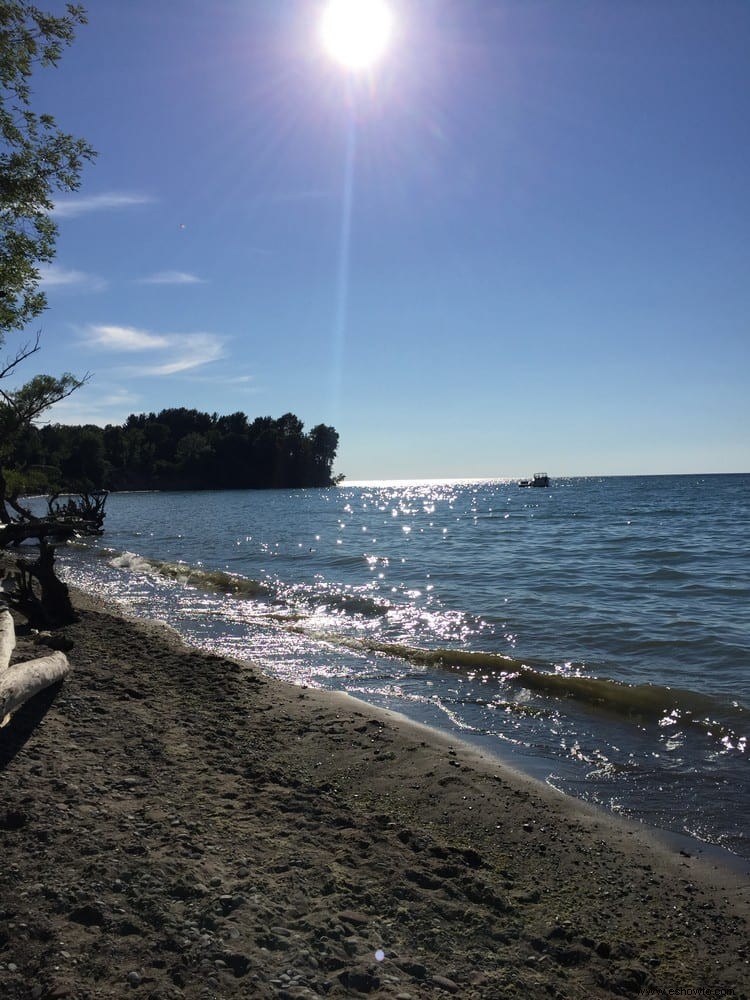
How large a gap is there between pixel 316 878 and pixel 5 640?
485 cm

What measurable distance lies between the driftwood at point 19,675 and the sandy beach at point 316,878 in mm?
208

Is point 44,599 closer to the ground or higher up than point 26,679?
closer to the ground

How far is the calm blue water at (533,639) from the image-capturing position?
7.08 m

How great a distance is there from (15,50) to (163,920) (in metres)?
13.0

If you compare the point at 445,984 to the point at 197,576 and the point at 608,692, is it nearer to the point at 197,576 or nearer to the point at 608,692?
the point at 608,692

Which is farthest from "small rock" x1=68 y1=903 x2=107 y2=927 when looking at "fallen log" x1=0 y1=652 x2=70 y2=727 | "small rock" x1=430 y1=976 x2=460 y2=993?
"fallen log" x1=0 y1=652 x2=70 y2=727

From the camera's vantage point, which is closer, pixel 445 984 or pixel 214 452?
pixel 445 984

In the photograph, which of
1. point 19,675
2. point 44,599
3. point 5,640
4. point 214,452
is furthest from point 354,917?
point 214,452

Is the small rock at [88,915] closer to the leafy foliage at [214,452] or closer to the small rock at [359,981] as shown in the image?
the small rock at [359,981]

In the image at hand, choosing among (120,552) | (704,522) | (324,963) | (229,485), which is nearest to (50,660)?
(324,963)

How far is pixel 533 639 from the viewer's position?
12.5m

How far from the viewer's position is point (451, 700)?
30.2 ft

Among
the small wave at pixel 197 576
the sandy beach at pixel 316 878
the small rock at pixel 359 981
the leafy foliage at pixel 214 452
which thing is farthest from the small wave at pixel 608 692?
the leafy foliage at pixel 214 452

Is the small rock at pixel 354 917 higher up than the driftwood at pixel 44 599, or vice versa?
the driftwood at pixel 44 599
